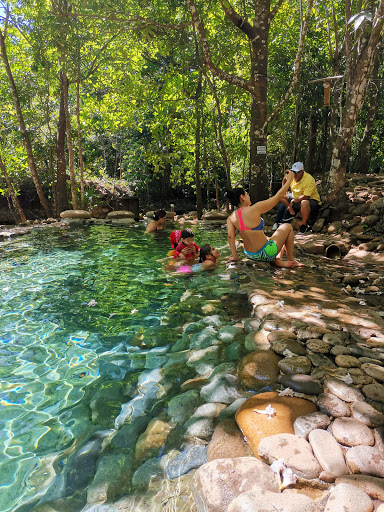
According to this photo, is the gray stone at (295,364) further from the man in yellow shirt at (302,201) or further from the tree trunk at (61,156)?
the tree trunk at (61,156)

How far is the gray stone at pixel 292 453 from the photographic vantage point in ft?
5.46

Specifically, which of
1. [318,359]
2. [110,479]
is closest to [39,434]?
[110,479]

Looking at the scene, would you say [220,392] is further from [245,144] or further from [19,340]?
[245,144]

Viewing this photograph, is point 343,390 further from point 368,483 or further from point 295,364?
point 368,483

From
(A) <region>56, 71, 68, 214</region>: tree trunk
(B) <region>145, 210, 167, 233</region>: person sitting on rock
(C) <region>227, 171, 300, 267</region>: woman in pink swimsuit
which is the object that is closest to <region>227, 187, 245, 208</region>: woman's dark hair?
(C) <region>227, 171, 300, 267</region>: woman in pink swimsuit

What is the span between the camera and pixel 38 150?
619 inches

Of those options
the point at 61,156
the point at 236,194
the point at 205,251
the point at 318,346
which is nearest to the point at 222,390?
the point at 318,346

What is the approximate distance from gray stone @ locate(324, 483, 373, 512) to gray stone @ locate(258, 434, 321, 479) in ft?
0.54

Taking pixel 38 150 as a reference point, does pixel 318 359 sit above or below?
below

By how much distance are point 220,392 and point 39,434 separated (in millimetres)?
1360

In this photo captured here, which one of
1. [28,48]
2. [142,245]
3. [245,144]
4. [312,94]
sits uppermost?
[28,48]

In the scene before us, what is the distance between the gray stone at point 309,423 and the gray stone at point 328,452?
0.05 metres

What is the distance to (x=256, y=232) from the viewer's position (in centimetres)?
550

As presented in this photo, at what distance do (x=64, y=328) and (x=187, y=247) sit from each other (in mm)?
3190
